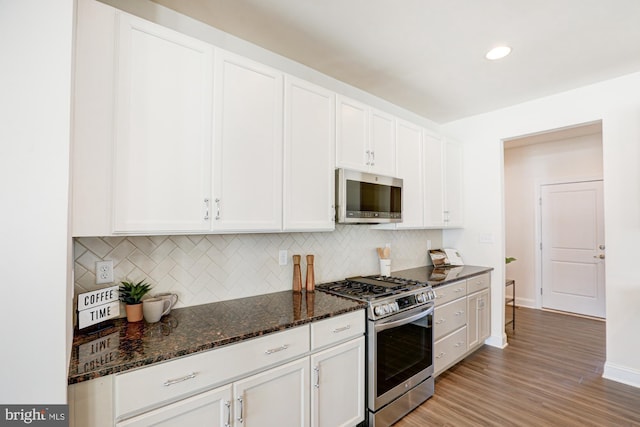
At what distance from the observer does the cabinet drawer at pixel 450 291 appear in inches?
105

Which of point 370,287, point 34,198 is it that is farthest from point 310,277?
point 34,198

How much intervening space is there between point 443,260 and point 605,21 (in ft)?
8.29

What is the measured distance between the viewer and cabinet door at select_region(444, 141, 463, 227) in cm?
350

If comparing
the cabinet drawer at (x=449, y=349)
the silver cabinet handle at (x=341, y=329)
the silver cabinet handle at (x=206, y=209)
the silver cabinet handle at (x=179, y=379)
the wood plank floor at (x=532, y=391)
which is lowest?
the wood plank floor at (x=532, y=391)

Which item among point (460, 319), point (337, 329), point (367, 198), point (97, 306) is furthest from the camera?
point (460, 319)

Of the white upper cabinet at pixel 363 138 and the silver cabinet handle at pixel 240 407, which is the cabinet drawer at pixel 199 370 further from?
the white upper cabinet at pixel 363 138

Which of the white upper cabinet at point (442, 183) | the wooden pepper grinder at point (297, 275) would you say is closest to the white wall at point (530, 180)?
the white upper cabinet at point (442, 183)

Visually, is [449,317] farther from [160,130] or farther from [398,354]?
[160,130]

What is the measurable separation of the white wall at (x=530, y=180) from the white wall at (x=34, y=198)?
557cm

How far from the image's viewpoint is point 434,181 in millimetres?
3311

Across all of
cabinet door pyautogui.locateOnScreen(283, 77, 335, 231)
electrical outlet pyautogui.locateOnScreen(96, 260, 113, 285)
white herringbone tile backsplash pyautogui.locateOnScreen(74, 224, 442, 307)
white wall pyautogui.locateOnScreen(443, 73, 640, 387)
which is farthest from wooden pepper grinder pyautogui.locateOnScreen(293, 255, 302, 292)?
white wall pyautogui.locateOnScreen(443, 73, 640, 387)

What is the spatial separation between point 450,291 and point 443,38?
2081 mm

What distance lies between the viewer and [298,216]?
2061mm

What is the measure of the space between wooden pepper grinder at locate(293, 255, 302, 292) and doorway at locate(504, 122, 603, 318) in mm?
4190
